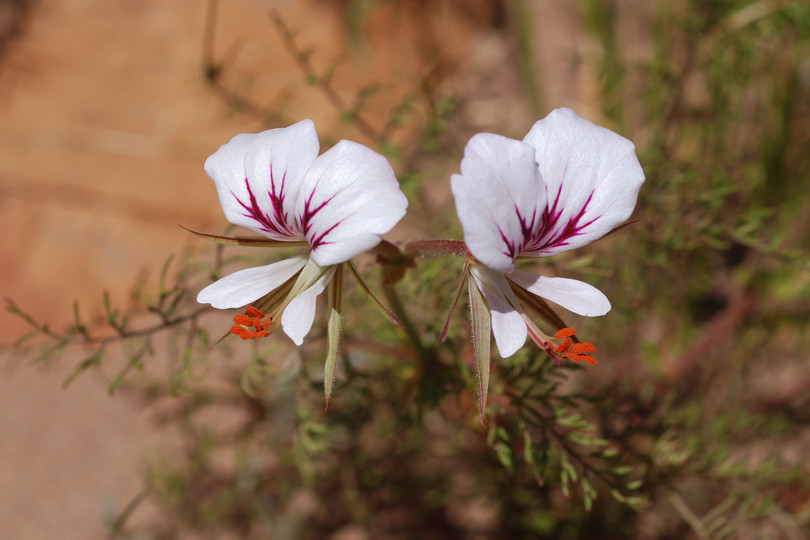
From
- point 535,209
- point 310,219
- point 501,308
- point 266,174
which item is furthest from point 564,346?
point 266,174

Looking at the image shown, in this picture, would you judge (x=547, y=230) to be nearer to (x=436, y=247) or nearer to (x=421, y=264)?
(x=436, y=247)

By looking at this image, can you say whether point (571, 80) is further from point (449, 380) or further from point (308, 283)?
point (308, 283)

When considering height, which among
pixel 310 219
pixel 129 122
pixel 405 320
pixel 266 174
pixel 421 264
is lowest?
pixel 405 320

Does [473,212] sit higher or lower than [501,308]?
higher

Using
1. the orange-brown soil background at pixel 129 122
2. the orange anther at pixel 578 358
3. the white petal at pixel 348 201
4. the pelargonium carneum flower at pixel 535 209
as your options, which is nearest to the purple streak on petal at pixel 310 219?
the white petal at pixel 348 201

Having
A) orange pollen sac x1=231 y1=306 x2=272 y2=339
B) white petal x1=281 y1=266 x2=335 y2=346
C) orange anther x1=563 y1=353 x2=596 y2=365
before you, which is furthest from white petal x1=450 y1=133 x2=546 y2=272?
orange pollen sac x1=231 y1=306 x2=272 y2=339

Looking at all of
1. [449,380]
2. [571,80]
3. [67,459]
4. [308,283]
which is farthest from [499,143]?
[571,80]

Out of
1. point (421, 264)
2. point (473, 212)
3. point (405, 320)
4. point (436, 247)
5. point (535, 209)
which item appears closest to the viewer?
point (473, 212)
